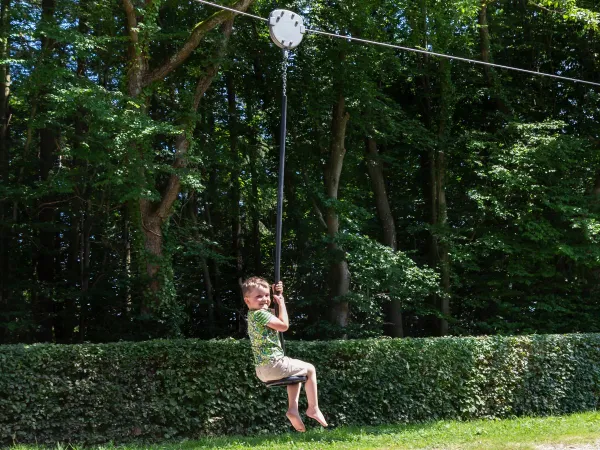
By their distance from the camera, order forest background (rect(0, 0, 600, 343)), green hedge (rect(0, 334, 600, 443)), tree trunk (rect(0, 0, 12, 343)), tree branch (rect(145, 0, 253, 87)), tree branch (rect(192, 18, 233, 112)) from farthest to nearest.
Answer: tree trunk (rect(0, 0, 12, 343)) → tree branch (rect(192, 18, 233, 112)) → forest background (rect(0, 0, 600, 343)) → tree branch (rect(145, 0, 253, 87)) → green hedge (rect(0, 334, 600, 443))

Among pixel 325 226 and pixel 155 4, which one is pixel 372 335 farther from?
pixel 155 4

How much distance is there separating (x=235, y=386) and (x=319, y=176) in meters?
8.58

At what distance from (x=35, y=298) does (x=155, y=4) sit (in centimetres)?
784

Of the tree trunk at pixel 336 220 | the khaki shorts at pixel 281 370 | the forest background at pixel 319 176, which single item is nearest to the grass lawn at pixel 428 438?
the khaki shorts at pixel 281 370

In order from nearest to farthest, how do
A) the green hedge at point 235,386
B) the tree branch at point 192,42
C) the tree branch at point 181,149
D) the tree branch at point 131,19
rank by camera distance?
the green hedge at point 235,386, the tree branch at point 131,19, the tree branch at point 192,42, the tree branch at point 181,149

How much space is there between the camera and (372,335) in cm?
1551

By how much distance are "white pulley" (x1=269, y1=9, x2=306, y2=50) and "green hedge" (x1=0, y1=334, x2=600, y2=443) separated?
6.00 m

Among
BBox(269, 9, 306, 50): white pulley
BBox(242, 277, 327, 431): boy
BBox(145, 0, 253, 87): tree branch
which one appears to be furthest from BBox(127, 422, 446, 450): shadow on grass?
BBox(145, 0, 253, 87): tree branch

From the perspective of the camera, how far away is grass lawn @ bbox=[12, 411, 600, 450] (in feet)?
30.5

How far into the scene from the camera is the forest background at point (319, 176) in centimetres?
1382

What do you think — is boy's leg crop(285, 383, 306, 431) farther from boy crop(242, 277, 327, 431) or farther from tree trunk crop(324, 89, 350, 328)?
tree trunk crop(324, 89, 350, 328)

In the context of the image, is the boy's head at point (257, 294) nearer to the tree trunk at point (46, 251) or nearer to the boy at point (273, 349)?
the boy at point (273, 349)

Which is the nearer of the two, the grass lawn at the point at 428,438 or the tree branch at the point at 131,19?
the grass lawn at the point at 428,438

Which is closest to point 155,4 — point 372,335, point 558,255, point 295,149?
point 295,149
